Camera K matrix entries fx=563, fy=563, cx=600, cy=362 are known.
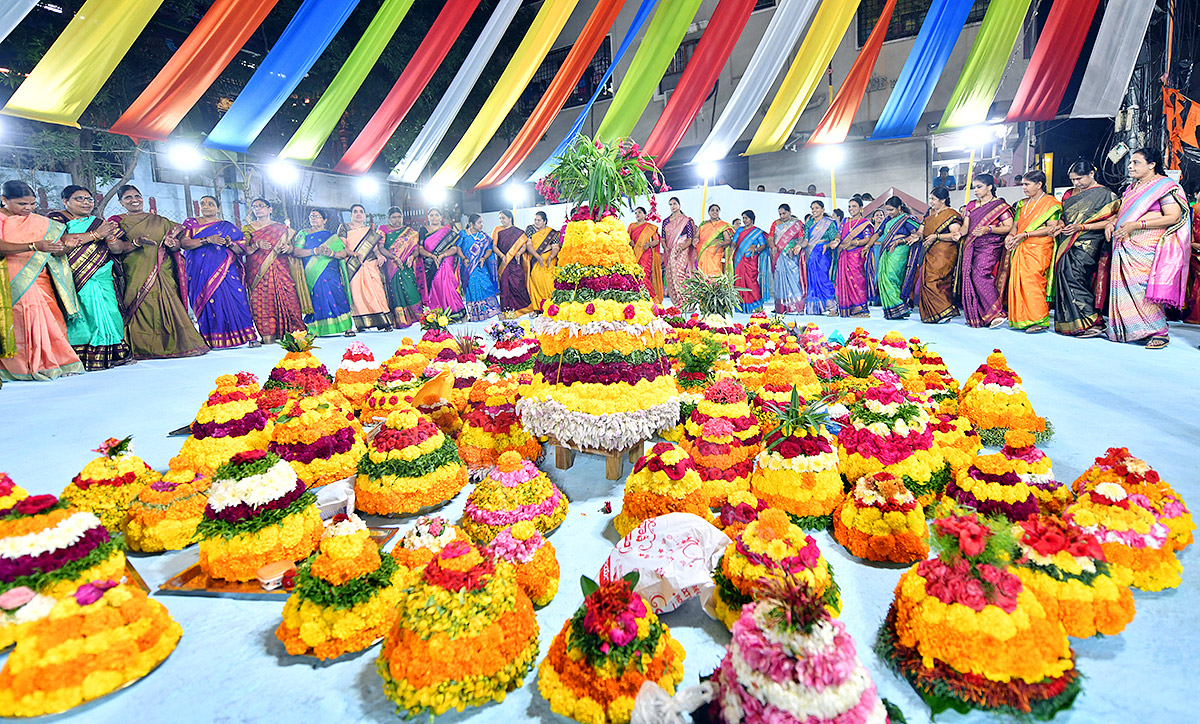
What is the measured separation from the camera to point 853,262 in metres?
10.1

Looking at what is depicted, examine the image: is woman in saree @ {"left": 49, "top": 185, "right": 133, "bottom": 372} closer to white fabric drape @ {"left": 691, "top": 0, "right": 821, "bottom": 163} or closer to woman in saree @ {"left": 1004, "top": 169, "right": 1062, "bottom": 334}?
white fabric drape @ {"left": 691, "top": 0, "right": 821, "bottom": 163}

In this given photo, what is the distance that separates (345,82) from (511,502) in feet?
29.8

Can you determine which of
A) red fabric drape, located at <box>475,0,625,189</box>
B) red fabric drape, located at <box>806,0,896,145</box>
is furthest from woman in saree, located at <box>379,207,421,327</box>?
red fabric drape, located at <box>806,0,896,145</box>

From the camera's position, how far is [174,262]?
7730 mm

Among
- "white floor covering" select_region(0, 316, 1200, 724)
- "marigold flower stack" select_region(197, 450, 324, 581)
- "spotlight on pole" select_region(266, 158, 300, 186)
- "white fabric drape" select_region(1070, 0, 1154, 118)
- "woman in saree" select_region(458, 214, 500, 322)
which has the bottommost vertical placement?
"white floor covering" select_region(0, 316, 1200, 724)

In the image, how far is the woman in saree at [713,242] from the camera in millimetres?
10766

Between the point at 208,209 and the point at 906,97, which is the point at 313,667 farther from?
the point at 906,97

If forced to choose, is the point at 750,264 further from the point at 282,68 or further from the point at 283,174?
the point at 283,174

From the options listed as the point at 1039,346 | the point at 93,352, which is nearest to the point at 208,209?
the point at 93,352

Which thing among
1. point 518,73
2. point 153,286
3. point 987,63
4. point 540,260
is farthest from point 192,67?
point 987,63

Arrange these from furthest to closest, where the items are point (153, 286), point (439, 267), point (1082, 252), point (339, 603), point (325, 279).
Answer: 1. point (439, 267)
2. point (325, 279)
3. point (153, 286)
4. point (1082, 252)
5. point (339, 603)

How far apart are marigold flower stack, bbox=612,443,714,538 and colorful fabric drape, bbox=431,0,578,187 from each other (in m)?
8.96

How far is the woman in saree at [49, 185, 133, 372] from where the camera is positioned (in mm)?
6664

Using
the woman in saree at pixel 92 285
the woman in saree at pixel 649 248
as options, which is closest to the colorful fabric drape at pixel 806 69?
the woman in saree at pixel 649 248
